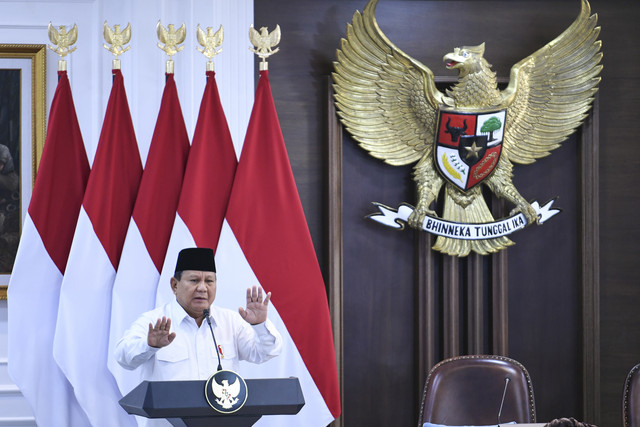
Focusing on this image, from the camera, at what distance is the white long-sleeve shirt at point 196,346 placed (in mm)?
2336

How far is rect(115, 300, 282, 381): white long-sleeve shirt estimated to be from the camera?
7.66 feet

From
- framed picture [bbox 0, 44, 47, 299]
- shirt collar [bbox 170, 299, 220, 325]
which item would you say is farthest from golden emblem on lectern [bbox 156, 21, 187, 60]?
shirt collar [bbox 170, 299, 220, 325]

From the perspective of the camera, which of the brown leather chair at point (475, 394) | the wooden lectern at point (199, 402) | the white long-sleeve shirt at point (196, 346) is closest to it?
the wooden lectern at point (199, 402)

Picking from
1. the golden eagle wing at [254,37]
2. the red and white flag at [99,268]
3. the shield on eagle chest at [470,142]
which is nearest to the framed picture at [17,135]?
the red and white flag at [99,268]

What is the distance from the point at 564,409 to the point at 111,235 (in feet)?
7.73

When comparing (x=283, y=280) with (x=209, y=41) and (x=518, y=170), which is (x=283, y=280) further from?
(x=518, y=170)

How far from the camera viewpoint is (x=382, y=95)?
11.0ft

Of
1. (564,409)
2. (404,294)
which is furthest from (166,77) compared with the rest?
(564,409)

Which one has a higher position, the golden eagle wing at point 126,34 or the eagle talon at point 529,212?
the golden eagle wing at point 126,34

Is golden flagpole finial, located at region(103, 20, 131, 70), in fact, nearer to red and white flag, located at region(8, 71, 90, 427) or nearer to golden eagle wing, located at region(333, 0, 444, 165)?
red and white flag, located at region(8, 71, 90, 427)

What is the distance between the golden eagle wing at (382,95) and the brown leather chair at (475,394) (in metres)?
1.06

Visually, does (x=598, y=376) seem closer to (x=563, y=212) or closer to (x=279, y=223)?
(x=563, y=212)

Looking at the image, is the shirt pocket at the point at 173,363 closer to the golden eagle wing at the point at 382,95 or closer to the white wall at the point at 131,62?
the white wall at the point at 131,62

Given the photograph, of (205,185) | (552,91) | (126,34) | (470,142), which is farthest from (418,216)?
(126,34)
